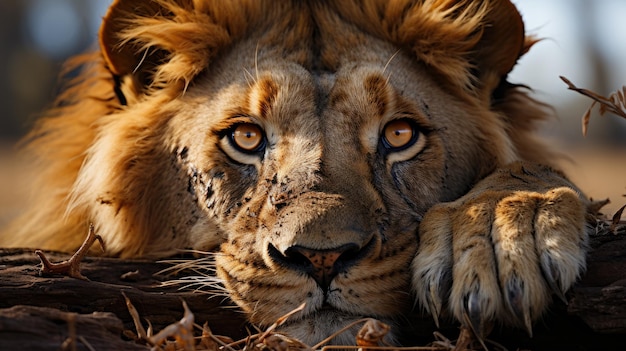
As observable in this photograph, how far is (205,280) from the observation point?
9.23 ft

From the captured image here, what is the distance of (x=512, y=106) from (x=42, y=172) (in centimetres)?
234

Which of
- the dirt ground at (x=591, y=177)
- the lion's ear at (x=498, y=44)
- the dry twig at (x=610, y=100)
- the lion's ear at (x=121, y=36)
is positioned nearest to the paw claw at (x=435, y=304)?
the dry twig at (x=610, y=100)

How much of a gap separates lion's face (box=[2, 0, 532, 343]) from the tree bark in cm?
23

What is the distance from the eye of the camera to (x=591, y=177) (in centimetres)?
1077

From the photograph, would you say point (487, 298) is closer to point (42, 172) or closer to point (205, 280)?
point (205, 280)

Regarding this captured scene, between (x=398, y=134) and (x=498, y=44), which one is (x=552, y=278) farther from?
(x=498, y=44)

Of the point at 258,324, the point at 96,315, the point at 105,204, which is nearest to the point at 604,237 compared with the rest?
the point at 258,324

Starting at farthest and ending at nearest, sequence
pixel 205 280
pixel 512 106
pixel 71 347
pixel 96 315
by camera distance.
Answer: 1. pixel 512 106
2. pixel 205 280
3. pixel 96 315
4. pixel 71 347

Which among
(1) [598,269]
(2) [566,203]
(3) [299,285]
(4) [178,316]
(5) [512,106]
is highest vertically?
(5) [512,106]

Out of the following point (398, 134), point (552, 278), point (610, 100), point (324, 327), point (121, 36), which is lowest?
point (324, 327)

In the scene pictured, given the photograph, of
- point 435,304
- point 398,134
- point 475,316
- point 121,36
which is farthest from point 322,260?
point 121,36

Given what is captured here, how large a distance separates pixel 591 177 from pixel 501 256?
905cm

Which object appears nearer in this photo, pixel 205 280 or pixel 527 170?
pixel 205 280

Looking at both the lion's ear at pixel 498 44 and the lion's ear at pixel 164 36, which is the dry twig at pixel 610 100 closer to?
the lion's ear at pixel 498 44
